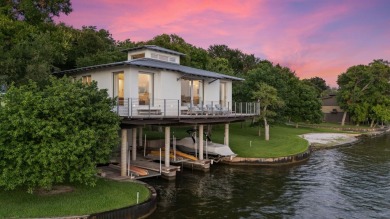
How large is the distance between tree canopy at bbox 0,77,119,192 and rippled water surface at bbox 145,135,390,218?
599 cm

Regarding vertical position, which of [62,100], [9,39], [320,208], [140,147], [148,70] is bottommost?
[320,208]

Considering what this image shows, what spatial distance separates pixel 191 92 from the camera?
3272 cm

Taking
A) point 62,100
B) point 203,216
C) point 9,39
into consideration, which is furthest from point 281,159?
point 9,39

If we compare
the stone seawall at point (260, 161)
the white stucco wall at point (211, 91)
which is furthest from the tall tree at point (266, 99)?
the white stucco wall at point (211, 91)

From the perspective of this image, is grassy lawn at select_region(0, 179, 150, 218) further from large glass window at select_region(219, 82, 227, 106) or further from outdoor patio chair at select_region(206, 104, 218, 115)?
large glass window at select_region(219, 82, 227, 106)

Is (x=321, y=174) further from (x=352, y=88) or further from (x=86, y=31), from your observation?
(x=352, y=88)

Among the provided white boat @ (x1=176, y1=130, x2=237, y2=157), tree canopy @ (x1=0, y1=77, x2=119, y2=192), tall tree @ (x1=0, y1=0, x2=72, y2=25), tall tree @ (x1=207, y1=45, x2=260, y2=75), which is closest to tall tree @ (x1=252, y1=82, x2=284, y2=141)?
white boat @ (x1=176, y1=130, x2=237, y2=157)

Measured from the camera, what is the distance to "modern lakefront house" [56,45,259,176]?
2564 cm

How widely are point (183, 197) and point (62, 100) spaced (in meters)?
11.0

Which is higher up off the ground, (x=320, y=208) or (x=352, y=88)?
(x=352, y=88)

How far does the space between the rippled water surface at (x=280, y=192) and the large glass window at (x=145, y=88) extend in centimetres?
713

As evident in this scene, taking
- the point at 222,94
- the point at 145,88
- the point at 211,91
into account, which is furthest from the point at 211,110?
the point at 145,88

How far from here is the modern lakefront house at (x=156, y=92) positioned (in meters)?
25.6

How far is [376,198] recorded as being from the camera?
22.9 m
